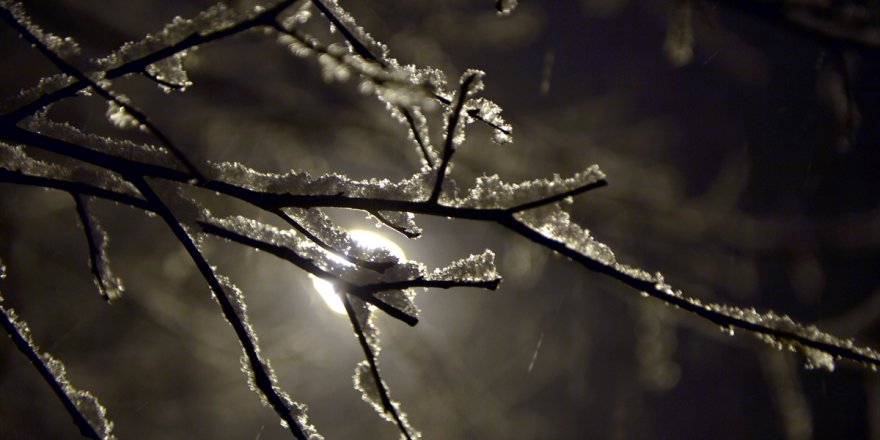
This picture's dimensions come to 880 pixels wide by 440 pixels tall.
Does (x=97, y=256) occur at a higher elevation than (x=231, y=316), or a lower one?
higher

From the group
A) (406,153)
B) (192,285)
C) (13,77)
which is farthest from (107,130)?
(406,153)

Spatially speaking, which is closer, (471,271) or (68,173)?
(471,271)

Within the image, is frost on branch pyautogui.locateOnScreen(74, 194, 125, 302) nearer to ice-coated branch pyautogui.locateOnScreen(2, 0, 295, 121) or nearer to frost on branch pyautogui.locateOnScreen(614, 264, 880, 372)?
ice-coated branch pyautogui.locateOnScreen(2, 0, 295, 121)

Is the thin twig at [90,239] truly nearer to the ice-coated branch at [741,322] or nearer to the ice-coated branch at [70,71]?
the ice-coated branch at [70,71]

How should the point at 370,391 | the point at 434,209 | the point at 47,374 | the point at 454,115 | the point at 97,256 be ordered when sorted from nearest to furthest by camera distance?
1. the point at 454,115
2. the point at 434,209
3. the point at 47,374
4. the point at 370,391
5. the point at 97,256

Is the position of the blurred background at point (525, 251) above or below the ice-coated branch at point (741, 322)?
above

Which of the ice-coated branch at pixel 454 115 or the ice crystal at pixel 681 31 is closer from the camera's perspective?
the ice-coated branch at pixel 454 115

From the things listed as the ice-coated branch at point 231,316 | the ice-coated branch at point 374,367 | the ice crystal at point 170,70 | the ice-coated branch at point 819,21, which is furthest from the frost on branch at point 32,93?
the ice-coated branch at point 819,21

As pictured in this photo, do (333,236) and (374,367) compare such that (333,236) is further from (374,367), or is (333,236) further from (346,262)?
(374,367)

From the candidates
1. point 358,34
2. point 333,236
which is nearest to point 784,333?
point 333,236

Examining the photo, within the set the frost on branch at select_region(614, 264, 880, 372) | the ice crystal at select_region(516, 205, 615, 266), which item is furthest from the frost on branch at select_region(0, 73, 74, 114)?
the frost on branch at select_region(614, 264, 880, 372)
